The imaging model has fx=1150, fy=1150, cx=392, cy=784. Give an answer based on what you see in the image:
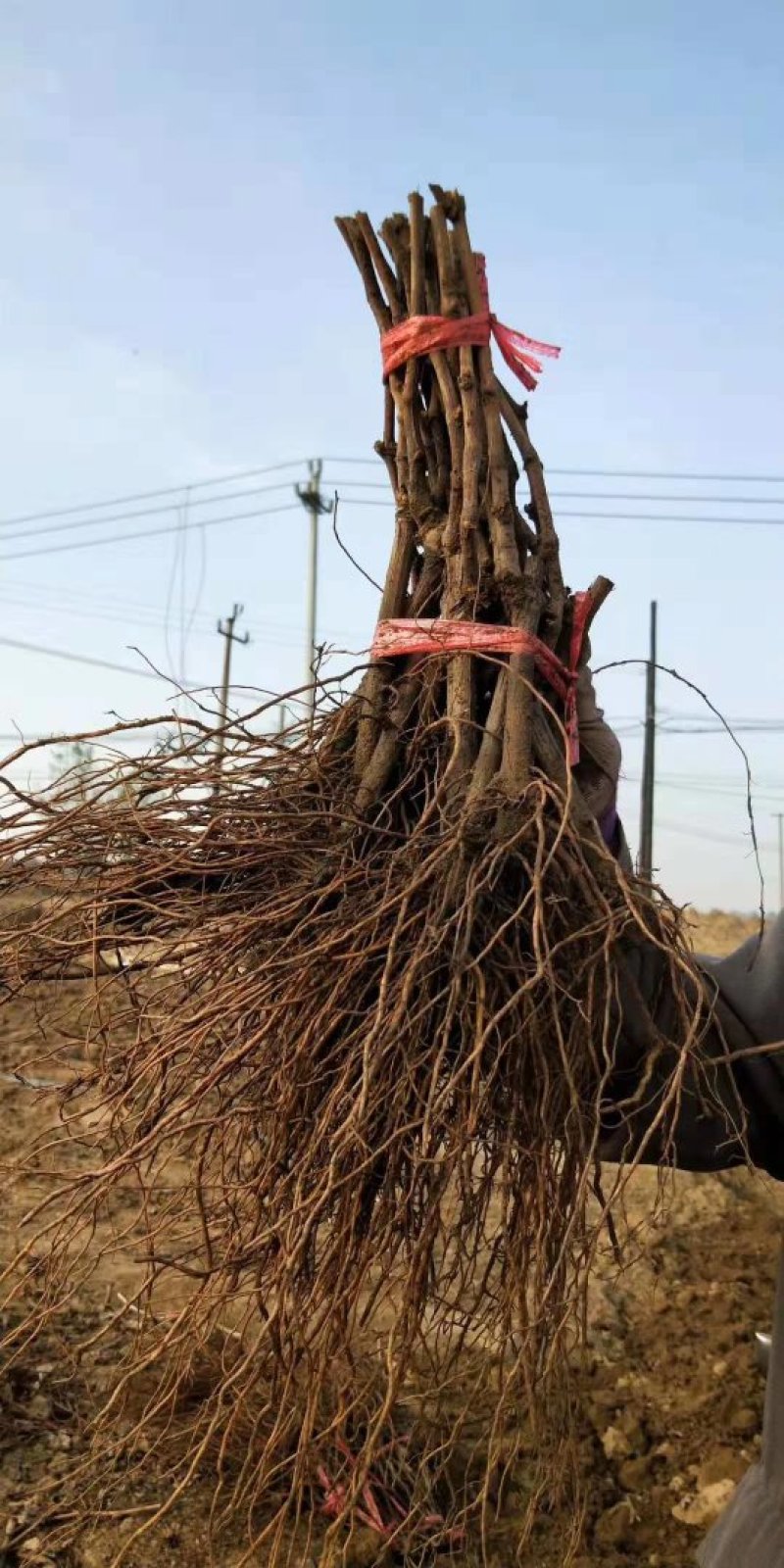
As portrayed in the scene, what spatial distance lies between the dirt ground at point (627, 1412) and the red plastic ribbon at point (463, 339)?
3.71 ft

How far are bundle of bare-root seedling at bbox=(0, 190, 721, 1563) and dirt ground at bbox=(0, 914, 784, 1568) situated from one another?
20 centimetres

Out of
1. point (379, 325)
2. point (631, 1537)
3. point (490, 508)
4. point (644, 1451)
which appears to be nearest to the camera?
point (490, 508)

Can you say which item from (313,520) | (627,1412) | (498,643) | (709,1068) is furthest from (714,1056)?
(313,520)

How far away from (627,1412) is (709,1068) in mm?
1623

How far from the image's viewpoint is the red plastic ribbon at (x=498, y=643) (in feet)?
5.08

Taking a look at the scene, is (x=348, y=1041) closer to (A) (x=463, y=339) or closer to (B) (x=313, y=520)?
(A) (x=463, y=339)

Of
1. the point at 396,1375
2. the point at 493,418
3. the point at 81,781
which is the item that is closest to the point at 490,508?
the point at 493,418

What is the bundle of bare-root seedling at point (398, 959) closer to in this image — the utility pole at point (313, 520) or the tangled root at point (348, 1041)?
the tangled root at point (348, 1041)

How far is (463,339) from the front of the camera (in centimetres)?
167

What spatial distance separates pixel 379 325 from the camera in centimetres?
178

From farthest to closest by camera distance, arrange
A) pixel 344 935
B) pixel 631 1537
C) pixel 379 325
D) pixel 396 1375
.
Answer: pixel 631 1537, pixel 379 325, pixel 344 935, pixel 396 1375

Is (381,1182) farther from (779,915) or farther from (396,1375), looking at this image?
(779,915)

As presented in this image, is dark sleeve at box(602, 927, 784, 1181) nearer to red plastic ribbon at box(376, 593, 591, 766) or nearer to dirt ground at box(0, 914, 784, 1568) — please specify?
Answer: dirt ground at box(0, 914, 784, 1568)

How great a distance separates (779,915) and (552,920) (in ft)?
1.04
